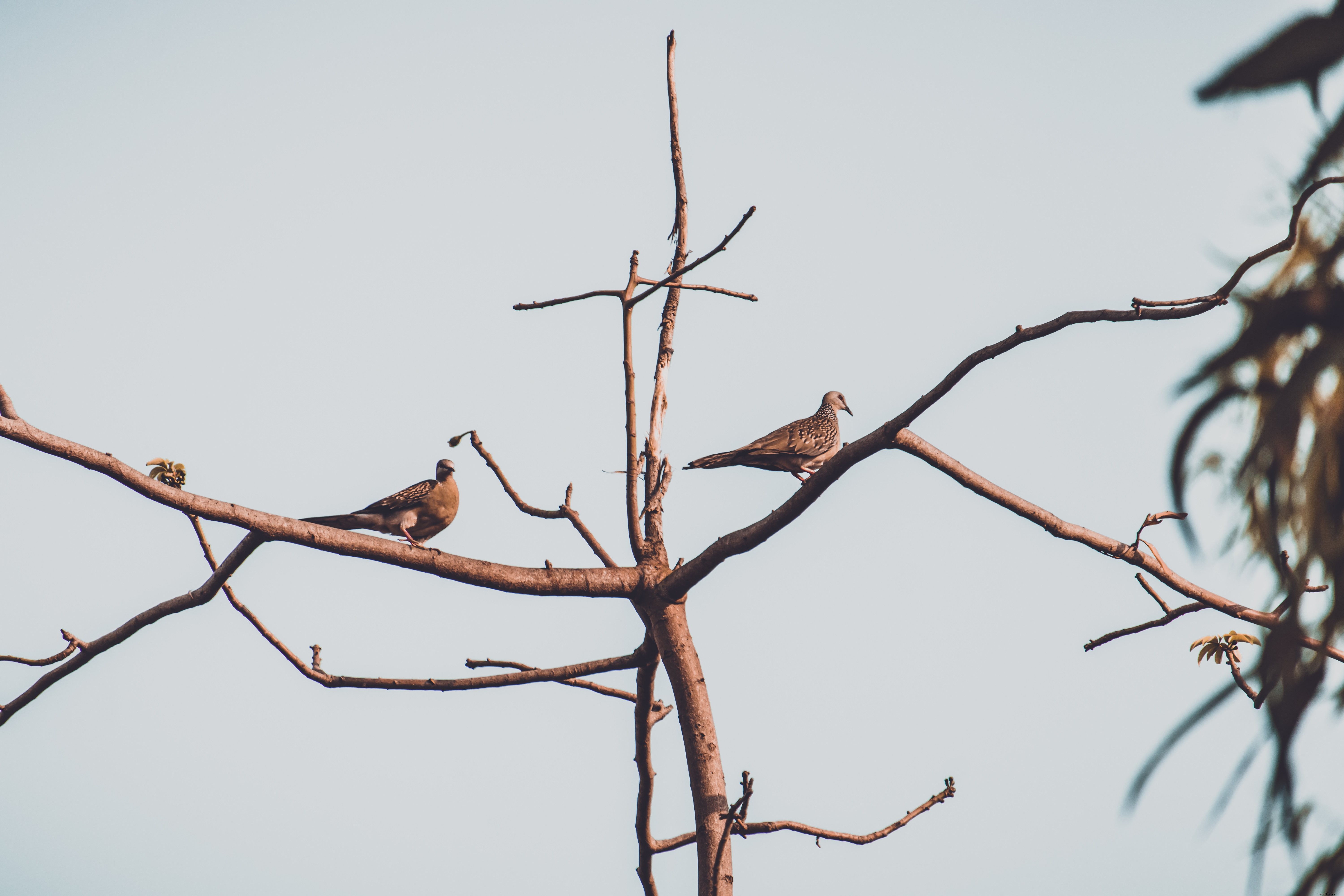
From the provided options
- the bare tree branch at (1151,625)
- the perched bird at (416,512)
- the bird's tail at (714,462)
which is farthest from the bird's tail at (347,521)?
the bare tree branch at (1151,625)

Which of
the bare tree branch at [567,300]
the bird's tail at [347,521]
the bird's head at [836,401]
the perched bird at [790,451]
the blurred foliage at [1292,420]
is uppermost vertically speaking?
the bird's head at [836,401]

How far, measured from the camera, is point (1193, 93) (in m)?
1.02

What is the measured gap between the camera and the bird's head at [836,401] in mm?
10133

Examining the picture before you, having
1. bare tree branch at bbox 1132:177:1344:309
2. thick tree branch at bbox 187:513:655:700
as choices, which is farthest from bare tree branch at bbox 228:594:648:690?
bare tree branch at bbox 1132:177:1344:309

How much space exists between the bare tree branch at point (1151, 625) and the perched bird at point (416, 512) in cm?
432

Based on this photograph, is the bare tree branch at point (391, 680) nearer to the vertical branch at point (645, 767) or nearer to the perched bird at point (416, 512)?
the vertical branch at point (645, 767)

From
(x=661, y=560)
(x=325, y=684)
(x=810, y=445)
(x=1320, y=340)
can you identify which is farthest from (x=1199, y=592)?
(x=810, y=445)

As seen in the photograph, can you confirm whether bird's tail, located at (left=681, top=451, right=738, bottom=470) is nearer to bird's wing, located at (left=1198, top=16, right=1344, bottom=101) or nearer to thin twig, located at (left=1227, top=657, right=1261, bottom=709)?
thin twig, located at (left=1227, top=657, right=1261, bottom=709)

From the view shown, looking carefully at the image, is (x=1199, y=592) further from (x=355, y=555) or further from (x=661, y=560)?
(x=355, y=555)

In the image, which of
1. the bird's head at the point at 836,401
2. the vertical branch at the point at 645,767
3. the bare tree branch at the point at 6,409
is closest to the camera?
the bare tree branch at the point at 6,409

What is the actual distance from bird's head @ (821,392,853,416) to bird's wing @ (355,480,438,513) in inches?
168

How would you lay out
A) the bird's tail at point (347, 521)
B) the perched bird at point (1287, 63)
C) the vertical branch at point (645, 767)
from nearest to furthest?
the perched bird at point (1287, 63) < the vertical branch at point (645, 767) < the bird's tail at point (347, 521)

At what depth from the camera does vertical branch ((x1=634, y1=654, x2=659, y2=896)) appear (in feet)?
11.9

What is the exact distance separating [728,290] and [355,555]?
166 cm
